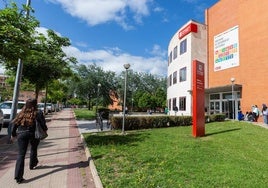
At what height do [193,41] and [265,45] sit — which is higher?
[193,41]

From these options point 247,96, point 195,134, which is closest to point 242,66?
point 247,96

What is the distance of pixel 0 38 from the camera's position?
8281 millimetres

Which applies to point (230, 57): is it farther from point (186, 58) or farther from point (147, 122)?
point (147, 122)

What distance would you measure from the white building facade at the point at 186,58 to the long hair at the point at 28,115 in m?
26.1

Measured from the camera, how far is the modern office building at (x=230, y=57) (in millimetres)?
23766

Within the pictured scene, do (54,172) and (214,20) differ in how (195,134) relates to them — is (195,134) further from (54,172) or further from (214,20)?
(214,20)

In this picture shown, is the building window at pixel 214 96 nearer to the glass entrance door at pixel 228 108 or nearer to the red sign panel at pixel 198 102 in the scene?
the glass entrance door at pixel 228 108

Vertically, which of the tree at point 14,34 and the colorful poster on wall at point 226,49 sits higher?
the colorful poster on wall at point 226,49

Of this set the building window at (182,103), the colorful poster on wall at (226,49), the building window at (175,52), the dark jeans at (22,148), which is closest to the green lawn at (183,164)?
the dark jeans at (22,148)

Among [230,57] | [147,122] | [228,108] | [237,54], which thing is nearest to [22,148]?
[147,122]

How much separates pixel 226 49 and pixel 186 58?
5.41 m

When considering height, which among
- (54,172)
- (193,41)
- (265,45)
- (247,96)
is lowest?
(54,172)

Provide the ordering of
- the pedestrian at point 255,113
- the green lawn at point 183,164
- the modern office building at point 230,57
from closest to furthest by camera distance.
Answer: the green lawn at point 183,164
the pedestrian at point 255,113
the modern office building at point 230,57

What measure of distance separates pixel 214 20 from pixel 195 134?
76.2 ft
